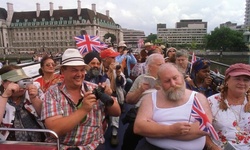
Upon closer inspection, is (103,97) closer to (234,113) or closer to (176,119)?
(176,119)

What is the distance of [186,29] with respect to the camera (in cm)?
12606

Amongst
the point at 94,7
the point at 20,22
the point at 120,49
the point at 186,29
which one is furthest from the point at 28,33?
the point at 120,49

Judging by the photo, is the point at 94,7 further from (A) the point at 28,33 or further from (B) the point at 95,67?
(B) the point at 95,67

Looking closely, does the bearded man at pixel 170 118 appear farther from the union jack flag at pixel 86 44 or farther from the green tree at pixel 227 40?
the green tree at pixel 227 40

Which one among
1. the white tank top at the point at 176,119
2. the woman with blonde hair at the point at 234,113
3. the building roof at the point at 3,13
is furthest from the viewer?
the building roof at the point at 3,13

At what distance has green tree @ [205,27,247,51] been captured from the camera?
220 feet

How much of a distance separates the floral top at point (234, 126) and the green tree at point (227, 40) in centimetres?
7143

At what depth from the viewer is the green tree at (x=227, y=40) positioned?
66.9 metres

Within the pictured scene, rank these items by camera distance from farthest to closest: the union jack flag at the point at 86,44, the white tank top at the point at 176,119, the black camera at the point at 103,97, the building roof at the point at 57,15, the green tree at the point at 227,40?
the building roof at the point at 57,15 → the green tree at the point at 227,40 → the union jack flag at the point at 86,44 → the white tank top at the point at 176,119 → the black camera at the point at 103,97

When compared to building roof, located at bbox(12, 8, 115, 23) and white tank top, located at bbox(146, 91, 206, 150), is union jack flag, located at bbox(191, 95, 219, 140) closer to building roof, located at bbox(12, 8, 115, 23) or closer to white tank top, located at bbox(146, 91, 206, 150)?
white tank top, located at bbox(146, 91, 206, 150)

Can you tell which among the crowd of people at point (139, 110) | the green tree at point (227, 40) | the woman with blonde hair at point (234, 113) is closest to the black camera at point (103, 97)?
the crowd of people at point (139, 110)

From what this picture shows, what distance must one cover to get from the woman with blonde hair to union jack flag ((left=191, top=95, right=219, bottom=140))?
39cm

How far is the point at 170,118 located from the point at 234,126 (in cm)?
75

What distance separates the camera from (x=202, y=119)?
1977mm
